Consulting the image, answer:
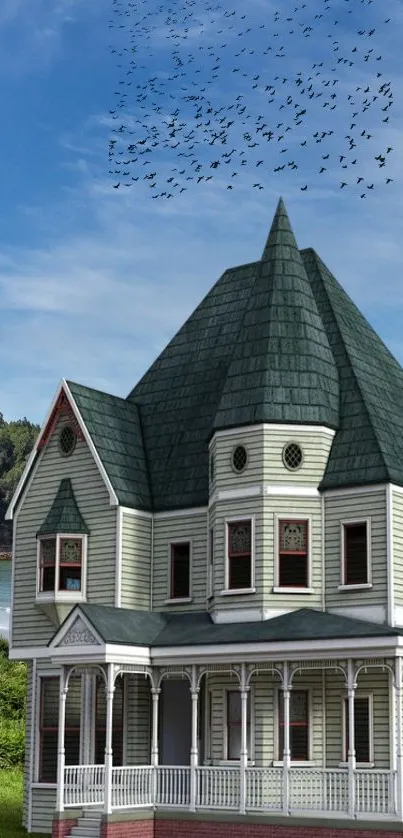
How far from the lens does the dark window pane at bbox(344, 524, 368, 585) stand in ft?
103

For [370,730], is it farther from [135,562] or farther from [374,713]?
[135,562]

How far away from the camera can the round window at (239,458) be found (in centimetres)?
3253

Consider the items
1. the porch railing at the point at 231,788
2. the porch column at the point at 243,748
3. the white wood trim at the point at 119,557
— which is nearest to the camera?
the porch railing at the point at 231,788

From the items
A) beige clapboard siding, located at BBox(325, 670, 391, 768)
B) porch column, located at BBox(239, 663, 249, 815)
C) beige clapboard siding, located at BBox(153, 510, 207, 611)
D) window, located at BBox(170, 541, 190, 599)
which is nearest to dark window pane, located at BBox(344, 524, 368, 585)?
beige clapboard siding, located at BBox(325, 670, 391, 768)

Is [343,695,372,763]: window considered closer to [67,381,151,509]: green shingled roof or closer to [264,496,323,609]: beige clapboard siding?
[264,496,323,609]: beige clapboard siding

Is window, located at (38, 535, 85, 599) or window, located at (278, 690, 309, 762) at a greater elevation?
window, located at (38, 535, 85, 599)

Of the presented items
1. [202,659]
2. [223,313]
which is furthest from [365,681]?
[223,313]

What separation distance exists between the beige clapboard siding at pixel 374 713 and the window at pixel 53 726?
7012mm

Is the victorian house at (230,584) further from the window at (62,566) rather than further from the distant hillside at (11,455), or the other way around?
the distant hillside at (11,455)

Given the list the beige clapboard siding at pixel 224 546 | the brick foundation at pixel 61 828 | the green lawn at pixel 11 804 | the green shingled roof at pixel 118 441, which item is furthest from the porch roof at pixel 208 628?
the green lawn at pixel 11 804

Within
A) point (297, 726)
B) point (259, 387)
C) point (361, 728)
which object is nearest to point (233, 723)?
point (297, 726)

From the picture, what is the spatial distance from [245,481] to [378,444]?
3319mm

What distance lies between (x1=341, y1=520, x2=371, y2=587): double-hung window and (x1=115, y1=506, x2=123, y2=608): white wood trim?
6126 millimetres

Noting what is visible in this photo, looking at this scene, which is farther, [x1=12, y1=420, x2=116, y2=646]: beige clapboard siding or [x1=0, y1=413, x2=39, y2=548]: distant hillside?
[x1=0, y1=413, x2=39, y2=548]: distant hillside
